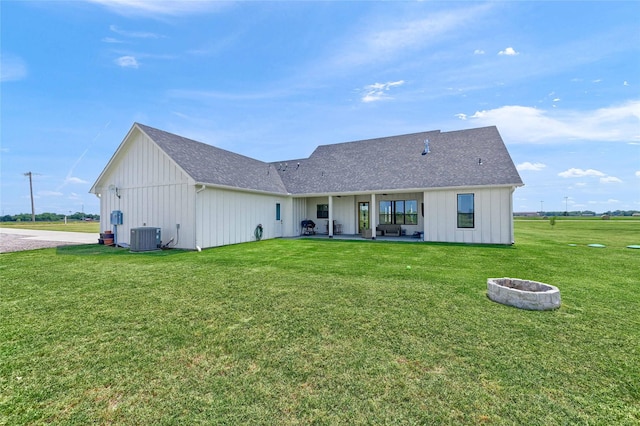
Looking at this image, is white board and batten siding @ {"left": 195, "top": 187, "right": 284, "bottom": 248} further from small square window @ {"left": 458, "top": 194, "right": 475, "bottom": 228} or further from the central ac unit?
small square window @ {"left": 458, "top": 194, "right": 475, "bottom": 228}

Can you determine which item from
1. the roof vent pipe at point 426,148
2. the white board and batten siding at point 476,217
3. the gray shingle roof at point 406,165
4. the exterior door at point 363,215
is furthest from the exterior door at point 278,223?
the roof vent pipe at point 426,148

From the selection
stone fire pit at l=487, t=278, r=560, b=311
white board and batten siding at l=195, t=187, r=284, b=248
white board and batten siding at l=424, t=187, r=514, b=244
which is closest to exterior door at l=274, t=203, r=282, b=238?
white board and batten siding at l=195, t=187, r=284, b=248

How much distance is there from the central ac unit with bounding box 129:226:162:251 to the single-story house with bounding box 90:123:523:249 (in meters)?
0.57

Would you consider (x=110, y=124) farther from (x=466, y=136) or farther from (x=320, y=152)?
(x=466, y=136)

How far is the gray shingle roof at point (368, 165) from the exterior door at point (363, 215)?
196 cm

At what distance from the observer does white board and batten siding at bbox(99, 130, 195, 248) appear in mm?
11438

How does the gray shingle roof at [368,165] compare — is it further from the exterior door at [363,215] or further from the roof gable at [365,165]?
the exterior door at [363,215]

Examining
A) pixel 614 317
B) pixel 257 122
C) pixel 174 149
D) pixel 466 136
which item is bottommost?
pixel 614 317

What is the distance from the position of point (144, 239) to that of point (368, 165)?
41.8 ft

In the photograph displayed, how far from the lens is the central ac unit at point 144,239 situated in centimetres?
1077

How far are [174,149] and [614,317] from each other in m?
14.7

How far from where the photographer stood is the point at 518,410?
7.09 feet

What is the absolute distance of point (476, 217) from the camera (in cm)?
1259

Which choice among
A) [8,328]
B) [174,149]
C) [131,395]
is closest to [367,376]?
[131,395]
